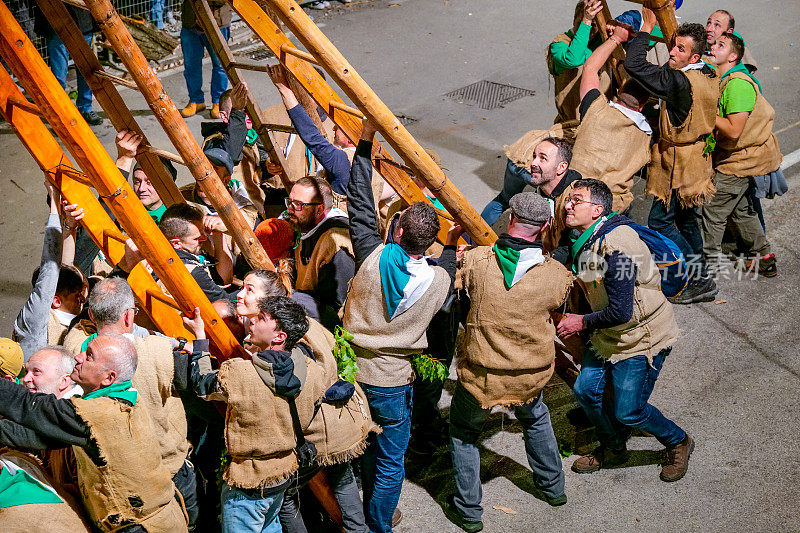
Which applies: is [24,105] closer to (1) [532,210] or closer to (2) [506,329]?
(1) [532,210]

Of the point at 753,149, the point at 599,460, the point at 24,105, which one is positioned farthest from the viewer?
the point at 753,149

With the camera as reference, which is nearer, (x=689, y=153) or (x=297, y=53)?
(x=297, y=53)

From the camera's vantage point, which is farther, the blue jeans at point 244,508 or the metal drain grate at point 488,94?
the metal drain grate at point 488,94

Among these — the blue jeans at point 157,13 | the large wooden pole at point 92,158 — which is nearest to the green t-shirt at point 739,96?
the large wooden pole at point 92,158

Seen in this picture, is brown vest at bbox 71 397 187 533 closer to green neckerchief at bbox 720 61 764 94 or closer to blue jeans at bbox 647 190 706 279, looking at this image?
blue jeans at bbox 647 190 706 279

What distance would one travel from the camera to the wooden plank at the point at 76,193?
3.77 metres

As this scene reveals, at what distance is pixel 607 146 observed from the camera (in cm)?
541

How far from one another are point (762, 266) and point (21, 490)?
19.7ft

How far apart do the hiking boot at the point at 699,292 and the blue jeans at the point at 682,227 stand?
61 mm

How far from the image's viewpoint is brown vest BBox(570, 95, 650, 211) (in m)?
5.41

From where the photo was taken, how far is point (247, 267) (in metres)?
5.41

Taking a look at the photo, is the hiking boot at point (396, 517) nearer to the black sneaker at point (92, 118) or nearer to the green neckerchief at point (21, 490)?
the green neckerchief at point (21, 490)

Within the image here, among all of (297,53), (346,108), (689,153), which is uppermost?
(297,53)

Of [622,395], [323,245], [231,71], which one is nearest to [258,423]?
[323,245]
